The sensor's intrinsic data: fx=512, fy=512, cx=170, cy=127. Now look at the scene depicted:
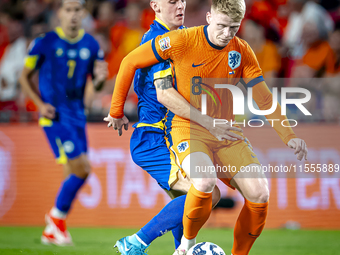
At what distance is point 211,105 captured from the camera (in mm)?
4078

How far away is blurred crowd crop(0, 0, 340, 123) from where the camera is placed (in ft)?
27.2

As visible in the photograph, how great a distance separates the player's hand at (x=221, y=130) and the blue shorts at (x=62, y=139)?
334 centimetres

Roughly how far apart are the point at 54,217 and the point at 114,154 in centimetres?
214

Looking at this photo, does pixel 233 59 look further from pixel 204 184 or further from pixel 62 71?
pixel 62 71

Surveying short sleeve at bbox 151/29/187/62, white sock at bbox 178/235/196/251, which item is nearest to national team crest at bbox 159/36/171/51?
short sleeve at bbox 151/29/187/62

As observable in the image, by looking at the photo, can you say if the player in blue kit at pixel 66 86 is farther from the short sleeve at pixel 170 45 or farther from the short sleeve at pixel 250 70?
the short sleeve at pixel 250 70

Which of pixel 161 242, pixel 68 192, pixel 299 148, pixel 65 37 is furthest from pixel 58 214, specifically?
pixel 299 148

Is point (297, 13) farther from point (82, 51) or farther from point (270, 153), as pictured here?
point (82, 51)

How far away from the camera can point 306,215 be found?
8297 millimetres

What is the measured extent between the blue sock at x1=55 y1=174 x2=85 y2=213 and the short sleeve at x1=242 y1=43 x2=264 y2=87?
339 centimetres

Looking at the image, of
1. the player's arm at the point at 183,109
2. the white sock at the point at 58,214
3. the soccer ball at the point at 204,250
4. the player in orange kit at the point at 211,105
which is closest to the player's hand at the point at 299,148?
the player in orange kit at the point at 211,105

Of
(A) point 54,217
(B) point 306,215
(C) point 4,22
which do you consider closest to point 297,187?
(B) point 306,215

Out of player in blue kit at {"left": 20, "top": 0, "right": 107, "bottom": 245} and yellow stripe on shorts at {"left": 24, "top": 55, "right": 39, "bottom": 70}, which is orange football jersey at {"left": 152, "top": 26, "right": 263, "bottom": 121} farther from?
yellow stripe on shorts at {"left": 24, "top": 55, "right": 39, "bottom": 70}

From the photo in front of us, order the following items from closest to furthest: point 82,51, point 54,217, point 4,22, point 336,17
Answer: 1. point 54,217
2. point 82,51
3. point 336,17
4. point 4,22
